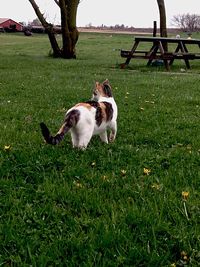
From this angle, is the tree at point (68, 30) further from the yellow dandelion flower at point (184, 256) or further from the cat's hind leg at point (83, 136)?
the yellow dandelion flower at point (184, 256)

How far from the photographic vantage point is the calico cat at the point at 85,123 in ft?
15.7

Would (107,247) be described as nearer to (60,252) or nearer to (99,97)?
(60,252)

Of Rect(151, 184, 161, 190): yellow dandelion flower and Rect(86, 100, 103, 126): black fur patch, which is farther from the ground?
Rect(86, 100, 103, 126): black fur patch

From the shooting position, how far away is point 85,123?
4953 millimetres

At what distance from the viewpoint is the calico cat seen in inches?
189

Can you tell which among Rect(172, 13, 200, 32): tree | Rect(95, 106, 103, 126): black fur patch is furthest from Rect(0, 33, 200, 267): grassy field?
Rect(172, 13, 200, 32): tree

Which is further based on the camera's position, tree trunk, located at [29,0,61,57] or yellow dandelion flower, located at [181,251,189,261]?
tree trunk, located at [29,0,61,57]

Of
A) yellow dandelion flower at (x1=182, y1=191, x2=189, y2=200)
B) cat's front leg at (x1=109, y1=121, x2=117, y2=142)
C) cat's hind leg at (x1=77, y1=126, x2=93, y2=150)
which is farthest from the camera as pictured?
cat's front leg at (x1=109, y1=121, x2=117, y2=142)

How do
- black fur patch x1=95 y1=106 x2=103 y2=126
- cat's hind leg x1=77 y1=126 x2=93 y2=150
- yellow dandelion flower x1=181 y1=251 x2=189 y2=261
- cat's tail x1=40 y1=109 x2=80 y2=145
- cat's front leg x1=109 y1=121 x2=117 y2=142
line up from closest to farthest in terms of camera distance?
1. yellow dandelion flower x1=181 y1=251 x2=189 y2=261
2. cat's tail x1=40 y1=109 x2=80 y2=145
3. cat's hind leg x1=77 y1=126 x2=93 y2=150
4. black fur patch x1=95 y1=106 x2=103 y2=126
5. cat's front leg x1=109 y1=121 x2=117 y2=142

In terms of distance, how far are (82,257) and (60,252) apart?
16 cm

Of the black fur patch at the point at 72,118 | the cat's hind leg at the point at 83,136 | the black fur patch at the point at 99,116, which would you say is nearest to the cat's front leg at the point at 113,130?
the black fur patch at the point at 99,116

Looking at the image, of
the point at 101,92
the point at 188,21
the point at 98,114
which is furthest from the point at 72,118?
the point at 188,21

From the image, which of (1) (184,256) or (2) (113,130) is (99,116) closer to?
(2) (113,130)

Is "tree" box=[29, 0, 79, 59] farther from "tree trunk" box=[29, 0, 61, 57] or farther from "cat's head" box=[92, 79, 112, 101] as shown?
"cat's head" box=[92, 79, 112, 101]
